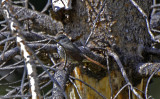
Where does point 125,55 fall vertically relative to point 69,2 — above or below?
below

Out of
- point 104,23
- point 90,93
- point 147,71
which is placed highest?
point 104,23

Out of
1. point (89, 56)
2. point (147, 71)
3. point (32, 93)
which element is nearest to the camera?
point (32, 93)

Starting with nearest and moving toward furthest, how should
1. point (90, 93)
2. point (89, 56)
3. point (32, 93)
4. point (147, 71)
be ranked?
point (32, 93), point (89, 56), point (147, 71), point (90, 93)

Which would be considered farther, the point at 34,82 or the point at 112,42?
the point at 112,42

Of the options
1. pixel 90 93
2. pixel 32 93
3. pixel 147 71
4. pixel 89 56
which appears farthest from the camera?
pixel 90 93

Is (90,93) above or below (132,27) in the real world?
below

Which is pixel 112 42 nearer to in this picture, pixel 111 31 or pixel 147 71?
pixel 111 31

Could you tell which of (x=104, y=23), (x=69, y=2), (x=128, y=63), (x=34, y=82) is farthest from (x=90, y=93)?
(x=34, y=82)

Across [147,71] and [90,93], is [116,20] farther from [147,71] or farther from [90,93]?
[90,93]

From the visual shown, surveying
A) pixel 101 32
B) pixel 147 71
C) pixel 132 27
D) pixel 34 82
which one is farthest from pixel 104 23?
pixel 34 82
